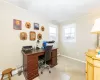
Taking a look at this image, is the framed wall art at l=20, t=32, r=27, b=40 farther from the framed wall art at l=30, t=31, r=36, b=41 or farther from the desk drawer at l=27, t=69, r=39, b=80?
the desk drawer at l=27, t=69, r=39, b=80

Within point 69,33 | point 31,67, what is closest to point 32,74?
point 31,67

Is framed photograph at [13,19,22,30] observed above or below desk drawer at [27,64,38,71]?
above

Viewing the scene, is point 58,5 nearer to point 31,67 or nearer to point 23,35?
point 23,35

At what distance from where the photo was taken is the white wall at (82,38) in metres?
3.36

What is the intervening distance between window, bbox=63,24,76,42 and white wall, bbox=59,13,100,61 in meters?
0.21

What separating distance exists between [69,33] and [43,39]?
174 cm

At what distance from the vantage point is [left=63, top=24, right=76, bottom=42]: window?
4.21 m

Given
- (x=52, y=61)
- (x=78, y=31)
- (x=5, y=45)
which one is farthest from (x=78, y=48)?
(x=5, y=45)

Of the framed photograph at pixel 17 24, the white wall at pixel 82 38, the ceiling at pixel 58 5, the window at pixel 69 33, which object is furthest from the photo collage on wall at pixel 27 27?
the white wall at pixel 82 38

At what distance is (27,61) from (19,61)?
27.3 inches

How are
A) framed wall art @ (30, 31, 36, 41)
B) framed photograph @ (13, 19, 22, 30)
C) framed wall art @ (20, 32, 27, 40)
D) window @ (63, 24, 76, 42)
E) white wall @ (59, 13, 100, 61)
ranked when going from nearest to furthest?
framed photograph @ (13, 19, 22, 30) < framed wall art @ (20, 32, 27, 40) < framed wall art @ (30, 31, 36, 41) < white wall @ (59, 13, 100, 61) < window @ (63, 24, 76, 42)

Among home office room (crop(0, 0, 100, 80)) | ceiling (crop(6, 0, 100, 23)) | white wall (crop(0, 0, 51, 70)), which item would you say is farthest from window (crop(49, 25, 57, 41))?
white wall (crop(0, 0, 51, 70))

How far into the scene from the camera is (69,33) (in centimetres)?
446

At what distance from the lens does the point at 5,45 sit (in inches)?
90.4
